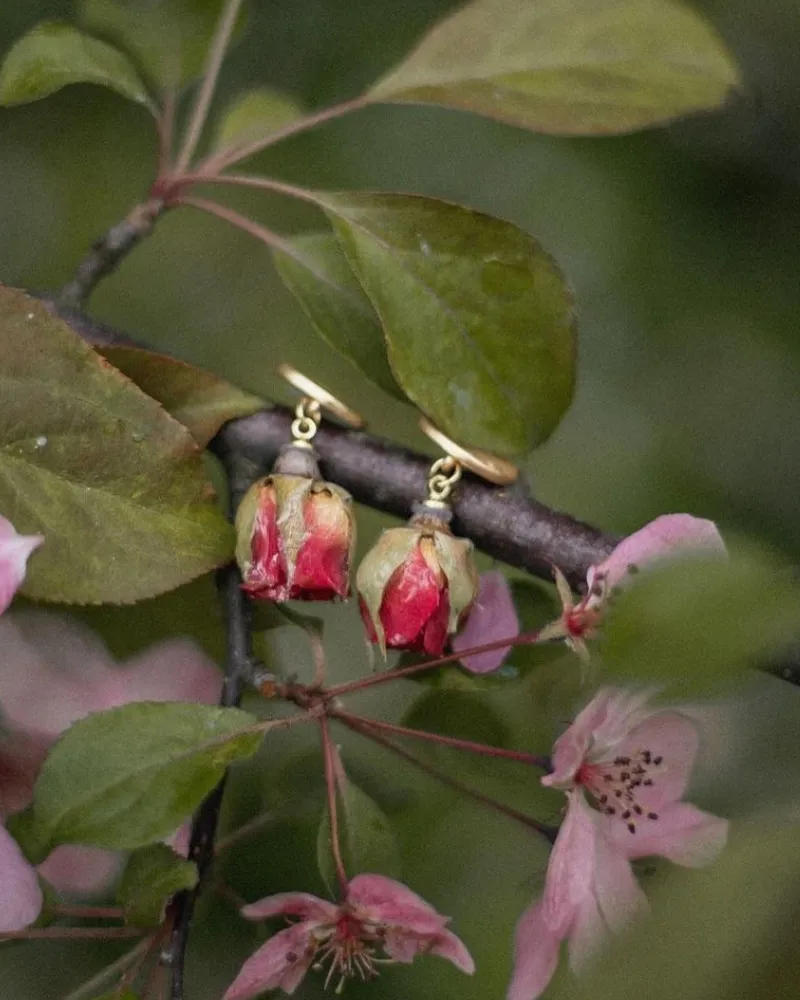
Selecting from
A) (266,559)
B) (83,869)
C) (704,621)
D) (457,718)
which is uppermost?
(704,621)

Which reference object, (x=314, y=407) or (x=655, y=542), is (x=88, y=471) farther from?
(x=655, y=542)

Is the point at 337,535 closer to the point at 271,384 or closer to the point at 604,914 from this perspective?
the point at 604,914

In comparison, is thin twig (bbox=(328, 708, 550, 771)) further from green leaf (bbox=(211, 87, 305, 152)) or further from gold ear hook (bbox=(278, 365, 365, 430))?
green leaf (bbox=(211, 87, 305, 152))

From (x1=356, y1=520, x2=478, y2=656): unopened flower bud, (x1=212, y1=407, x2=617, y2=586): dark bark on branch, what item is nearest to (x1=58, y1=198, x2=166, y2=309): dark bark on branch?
(x1=212, y1=407, x2=617, y2=586): dark bark on branch

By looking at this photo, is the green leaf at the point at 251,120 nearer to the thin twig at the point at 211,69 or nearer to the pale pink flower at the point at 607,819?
the thin twig at the point at 211,69

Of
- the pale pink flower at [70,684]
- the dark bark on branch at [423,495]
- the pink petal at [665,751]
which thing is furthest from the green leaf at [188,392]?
the pink petal at [665,751]

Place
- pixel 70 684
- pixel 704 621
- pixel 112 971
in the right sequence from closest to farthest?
pixel 704 621 < pixel 112 971 < pixel 70 684

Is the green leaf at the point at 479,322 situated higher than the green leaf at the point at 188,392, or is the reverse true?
the green leaf at the point at 479,322

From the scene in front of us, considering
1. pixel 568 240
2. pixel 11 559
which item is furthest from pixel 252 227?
pixel 568 240

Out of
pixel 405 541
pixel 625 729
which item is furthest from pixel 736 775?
pixel 405 541
